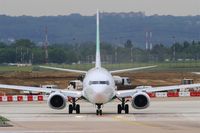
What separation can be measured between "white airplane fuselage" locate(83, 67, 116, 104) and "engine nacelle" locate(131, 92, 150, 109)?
64.5 inches

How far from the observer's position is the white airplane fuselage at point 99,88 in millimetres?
59250

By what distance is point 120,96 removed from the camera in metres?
62.7

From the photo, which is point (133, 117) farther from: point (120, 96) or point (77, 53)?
point (77, 53)

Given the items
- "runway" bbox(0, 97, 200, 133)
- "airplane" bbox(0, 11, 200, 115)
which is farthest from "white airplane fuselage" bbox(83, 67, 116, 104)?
"runway" bbox(0, 97, 200, 133)

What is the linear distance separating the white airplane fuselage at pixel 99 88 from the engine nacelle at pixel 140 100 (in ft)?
5.38

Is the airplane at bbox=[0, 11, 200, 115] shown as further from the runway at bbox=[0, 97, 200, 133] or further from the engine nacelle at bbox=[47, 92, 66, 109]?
the runway at bbox=[0, 97, 200, 133]

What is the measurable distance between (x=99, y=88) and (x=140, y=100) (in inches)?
162

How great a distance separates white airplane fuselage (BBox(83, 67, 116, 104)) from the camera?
59250mm

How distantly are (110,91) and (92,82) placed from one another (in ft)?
4.42
